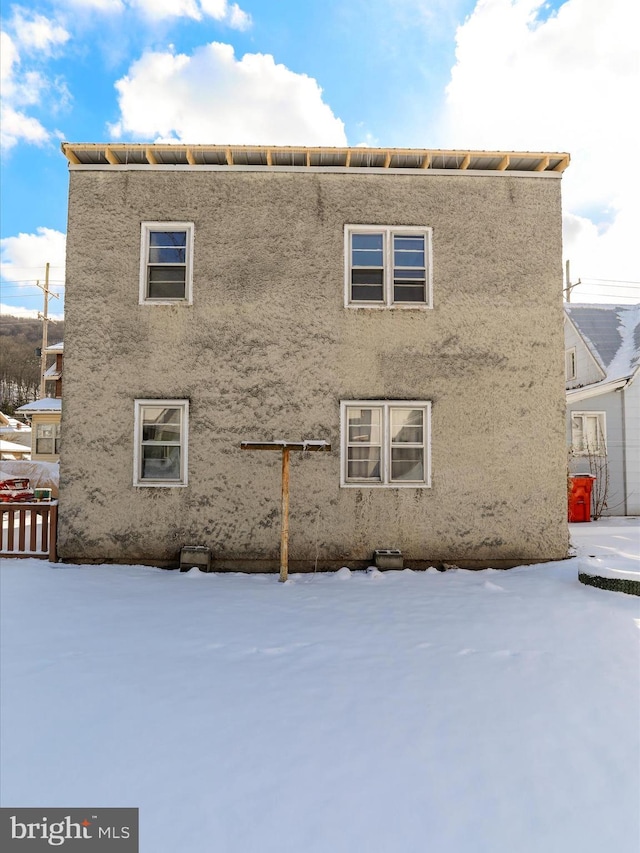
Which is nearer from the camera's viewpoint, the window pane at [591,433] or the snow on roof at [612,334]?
the window pane at [591,433]

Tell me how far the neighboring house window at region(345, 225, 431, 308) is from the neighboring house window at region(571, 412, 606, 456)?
30.9ft

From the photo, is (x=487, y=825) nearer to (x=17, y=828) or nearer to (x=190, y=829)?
(x=190, y=829)

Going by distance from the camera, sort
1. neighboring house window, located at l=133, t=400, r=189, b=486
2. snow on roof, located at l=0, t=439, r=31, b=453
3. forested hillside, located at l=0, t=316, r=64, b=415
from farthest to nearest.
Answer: forested hillside, located at l=0, t=316, r=64, b=415, snow on roof, located at l=0, t=439, r=31, b=453, neighboring house window, located at l=133, t=400, r=189, b=486

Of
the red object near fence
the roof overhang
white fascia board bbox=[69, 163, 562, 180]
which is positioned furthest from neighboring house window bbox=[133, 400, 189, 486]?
the red object near fence

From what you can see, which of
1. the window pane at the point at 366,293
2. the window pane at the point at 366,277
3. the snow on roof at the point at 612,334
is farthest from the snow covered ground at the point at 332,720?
the snow on roof at the point at 612,334

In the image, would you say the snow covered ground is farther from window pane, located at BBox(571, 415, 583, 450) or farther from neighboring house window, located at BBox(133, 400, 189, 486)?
window pane, located at BBox(571, 415, 583, 450)

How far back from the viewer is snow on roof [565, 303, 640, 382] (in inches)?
594

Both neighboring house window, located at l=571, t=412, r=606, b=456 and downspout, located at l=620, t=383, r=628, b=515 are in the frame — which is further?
neighboring house window, located at l=571, t=412, r=606, b=456

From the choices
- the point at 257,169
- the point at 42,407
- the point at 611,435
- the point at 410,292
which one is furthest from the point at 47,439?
the point at 611,435

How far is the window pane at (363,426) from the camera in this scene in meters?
7.62

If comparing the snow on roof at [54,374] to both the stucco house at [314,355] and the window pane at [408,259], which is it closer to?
the stucco house at [314,355]

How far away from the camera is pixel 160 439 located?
759cm

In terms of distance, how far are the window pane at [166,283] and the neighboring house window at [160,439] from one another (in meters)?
1.96

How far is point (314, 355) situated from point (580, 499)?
32.2ft
